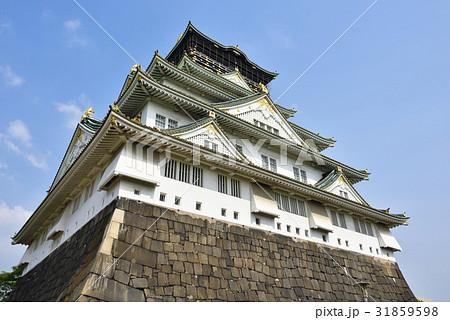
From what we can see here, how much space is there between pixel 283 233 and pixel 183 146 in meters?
7.40

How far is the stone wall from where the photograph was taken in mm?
10594

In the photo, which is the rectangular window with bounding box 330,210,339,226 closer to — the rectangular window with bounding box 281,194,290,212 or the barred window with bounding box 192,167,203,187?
the rectangular window with bounding box 281,194,290,212

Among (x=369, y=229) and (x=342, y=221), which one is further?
(x=369, y=229)

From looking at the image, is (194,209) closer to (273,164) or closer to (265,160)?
(265,160)

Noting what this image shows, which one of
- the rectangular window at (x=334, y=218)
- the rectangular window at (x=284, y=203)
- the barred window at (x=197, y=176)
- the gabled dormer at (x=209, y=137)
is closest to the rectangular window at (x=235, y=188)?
the gabled dormer at (x=209, y=137)

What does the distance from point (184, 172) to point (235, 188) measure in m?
3.02

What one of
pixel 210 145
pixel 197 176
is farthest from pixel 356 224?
pixel 197 176

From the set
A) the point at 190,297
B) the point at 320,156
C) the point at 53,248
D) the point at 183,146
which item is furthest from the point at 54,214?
the point at 320,156

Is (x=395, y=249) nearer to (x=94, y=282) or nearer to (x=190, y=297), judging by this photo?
(x=190, y=297)

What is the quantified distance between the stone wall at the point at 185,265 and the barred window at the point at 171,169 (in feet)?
5.41

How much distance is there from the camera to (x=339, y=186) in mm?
21672

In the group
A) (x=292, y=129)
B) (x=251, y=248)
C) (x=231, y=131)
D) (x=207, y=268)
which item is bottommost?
(x=207, y=268)

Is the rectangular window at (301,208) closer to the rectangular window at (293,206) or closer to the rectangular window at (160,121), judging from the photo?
the rectangular window at (293,206)

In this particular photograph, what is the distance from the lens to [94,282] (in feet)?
32.2
